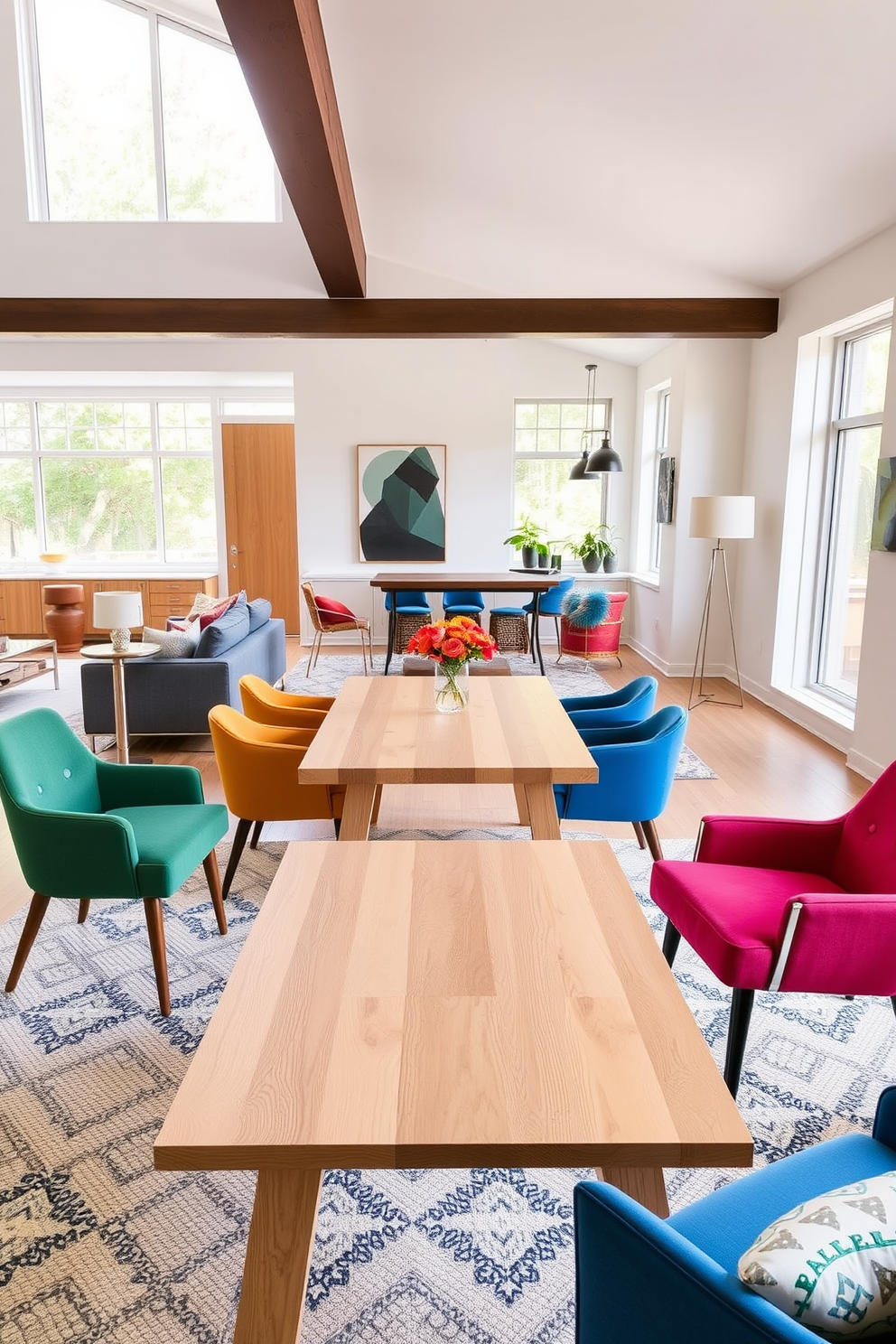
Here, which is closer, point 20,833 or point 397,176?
point 20,833

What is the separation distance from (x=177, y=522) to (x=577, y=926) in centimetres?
895

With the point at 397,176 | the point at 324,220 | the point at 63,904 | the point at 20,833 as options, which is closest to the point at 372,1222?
the point at 20,833

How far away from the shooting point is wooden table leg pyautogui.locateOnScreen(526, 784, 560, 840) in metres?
2.79

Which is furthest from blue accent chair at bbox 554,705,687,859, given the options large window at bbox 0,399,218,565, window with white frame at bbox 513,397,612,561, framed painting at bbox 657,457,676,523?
large window at bbox 0,399,218,565

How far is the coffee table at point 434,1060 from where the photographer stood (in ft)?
3.57

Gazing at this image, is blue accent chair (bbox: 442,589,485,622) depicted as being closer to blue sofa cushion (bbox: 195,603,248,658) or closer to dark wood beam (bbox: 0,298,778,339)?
dark wood beam (bbox: 0,298,778,339)

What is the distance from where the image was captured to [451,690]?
3406 mm

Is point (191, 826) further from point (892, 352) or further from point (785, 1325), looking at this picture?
point (892, 352)

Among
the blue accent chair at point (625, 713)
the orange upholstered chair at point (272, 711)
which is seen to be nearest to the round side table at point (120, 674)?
the orange upholstered chair at point (272, 711)

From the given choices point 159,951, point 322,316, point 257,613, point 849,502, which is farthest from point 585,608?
point 159,951

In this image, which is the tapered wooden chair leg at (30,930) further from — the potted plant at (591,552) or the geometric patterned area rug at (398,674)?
the potted plant at (591,552)

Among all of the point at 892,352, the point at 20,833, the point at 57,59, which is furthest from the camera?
the point at 57,59

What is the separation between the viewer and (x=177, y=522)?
9.73m

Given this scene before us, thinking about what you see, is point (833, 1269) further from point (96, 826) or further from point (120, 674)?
point (120, 674)
